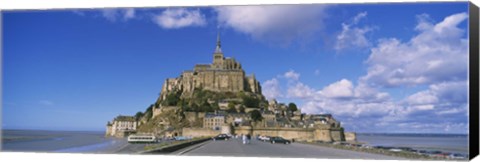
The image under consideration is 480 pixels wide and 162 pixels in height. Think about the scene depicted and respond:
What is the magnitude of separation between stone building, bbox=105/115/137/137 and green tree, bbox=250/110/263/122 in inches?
317

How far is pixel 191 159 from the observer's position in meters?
11.6

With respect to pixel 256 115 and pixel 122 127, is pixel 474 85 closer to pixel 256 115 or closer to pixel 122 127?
pixel 122 127

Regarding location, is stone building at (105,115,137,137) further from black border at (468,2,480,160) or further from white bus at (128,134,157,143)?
black border at (468,2,480,160)

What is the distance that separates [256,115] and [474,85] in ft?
69.9

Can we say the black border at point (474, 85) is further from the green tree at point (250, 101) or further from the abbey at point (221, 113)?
the green tree at point (250, 101)

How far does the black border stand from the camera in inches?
417

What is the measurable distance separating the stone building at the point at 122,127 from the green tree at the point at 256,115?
8.06m

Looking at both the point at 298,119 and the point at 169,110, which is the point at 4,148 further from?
the point at 169,110

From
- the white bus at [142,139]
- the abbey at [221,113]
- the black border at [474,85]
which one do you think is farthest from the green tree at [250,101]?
the black border at [474,85]

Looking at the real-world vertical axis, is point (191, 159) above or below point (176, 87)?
below

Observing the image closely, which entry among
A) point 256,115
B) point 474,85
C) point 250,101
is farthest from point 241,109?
point 474,85

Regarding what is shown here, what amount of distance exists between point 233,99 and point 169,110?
4.13 m

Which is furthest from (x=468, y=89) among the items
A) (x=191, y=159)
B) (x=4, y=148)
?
(x=4, y=148)

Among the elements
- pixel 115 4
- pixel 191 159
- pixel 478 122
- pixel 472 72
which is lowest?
pixel 191 159
